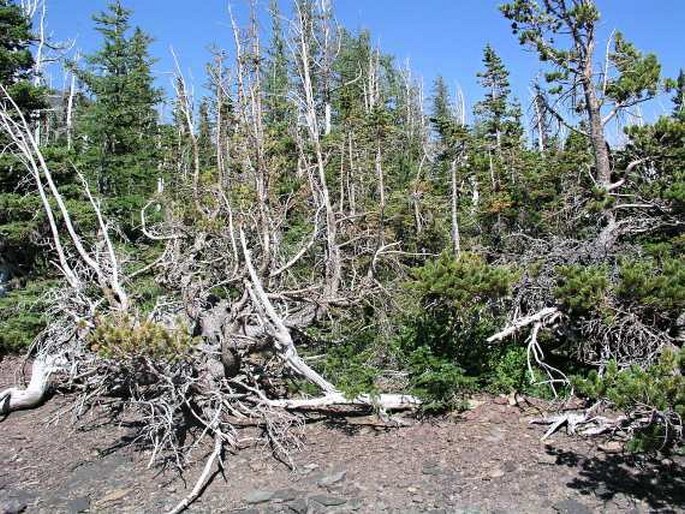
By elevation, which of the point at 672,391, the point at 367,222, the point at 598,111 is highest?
the point at 598,111

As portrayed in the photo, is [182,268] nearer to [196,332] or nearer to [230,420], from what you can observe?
[196,332]

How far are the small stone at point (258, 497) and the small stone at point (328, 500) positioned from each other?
0.46 metres

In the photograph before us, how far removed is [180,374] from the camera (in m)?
7.21

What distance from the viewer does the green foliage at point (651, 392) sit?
14.4 feet

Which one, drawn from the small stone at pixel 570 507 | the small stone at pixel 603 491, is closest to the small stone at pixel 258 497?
the small stone at pixel 570 507

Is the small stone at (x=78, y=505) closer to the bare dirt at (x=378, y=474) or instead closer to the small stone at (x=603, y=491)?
the bare dirt at (x=378, y=474)

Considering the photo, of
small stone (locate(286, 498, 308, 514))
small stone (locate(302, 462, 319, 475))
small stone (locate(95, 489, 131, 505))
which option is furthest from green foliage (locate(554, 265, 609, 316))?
small stone (locate(95, 489, 131, 505))

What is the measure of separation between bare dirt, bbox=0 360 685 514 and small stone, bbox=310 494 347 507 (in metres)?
0.01

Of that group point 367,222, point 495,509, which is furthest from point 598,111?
point 495,509

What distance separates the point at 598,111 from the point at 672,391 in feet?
21.2

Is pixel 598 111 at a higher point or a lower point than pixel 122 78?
lower

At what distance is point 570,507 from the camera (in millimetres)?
5352

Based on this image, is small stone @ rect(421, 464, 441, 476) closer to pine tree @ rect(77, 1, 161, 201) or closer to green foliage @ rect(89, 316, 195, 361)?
green foliage @ rect(89, 316, 195, 361)

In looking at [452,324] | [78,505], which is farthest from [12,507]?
[452,324]
